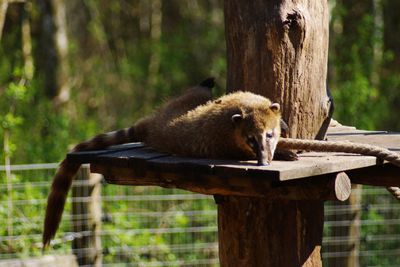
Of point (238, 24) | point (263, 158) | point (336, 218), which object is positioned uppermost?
point (238, 24)

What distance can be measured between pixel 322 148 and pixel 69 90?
7.95 m

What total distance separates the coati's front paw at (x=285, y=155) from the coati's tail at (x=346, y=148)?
0.14ft

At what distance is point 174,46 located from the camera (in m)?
15.4

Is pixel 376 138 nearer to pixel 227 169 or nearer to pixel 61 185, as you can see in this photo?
pixel 227 169

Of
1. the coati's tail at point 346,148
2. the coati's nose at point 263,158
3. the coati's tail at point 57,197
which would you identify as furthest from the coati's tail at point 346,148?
the coati's tail at point 57,197

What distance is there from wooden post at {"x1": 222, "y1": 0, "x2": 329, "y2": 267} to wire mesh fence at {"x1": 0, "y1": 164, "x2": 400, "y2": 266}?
2.84m

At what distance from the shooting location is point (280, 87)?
4.66 metres

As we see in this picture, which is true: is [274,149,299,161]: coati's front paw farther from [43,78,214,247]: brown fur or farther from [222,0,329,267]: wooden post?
[43,78,214,247]: brown fur

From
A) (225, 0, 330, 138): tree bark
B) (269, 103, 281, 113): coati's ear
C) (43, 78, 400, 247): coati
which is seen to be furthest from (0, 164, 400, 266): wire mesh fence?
(269, 103, 281, 113): coati's ear

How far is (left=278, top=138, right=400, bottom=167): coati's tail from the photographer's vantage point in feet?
13.7

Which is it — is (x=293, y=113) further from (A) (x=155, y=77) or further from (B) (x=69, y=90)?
(A) (x=155, y=77)

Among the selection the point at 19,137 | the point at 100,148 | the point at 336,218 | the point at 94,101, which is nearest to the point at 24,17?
the point at 19,137

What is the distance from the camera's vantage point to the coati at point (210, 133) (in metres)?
4.31

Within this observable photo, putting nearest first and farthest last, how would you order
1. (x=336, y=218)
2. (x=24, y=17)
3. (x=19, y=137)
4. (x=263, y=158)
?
(x=263, y=158), (x=336, y=218), (x=19, y=137), (x=24, y=17)
